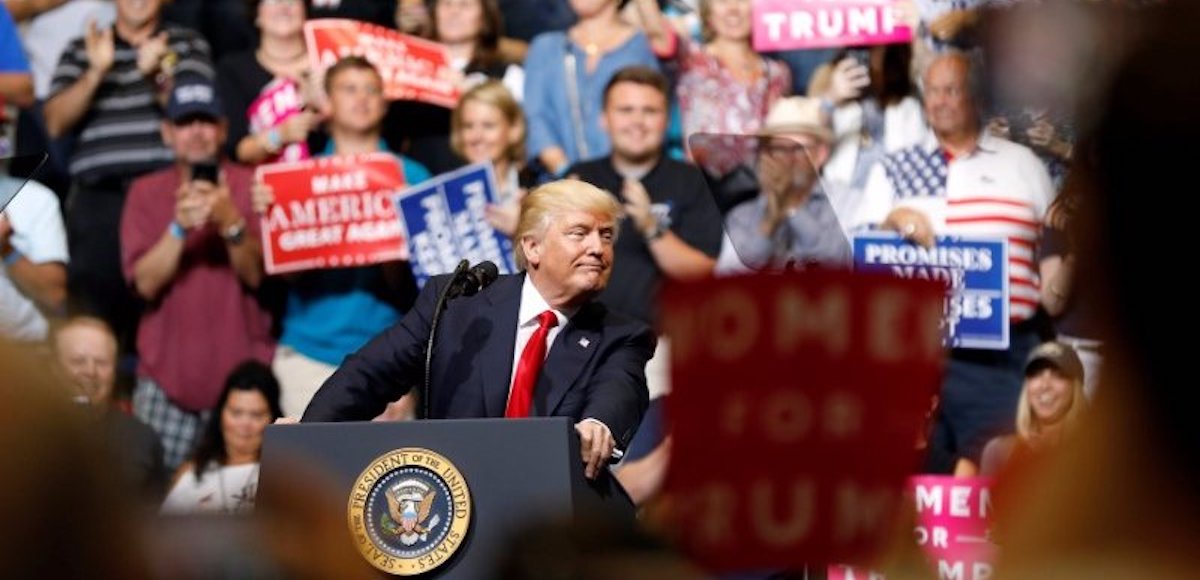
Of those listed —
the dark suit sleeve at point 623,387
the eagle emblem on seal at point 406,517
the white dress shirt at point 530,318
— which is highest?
the white dress shirt at point 530,318

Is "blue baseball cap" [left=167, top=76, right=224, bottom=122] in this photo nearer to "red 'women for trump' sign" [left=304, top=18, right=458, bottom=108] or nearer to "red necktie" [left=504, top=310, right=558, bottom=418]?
"red 'women for trump' sign" [left=304, top=18, right=458, bottom=108]

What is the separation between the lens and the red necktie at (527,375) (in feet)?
13.7

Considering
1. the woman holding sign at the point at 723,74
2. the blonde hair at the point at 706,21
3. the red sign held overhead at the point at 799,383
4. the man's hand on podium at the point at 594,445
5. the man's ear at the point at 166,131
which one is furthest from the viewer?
the man's ear at the point at 166,131

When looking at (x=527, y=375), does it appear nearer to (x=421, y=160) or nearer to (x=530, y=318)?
(x=530, y=318)

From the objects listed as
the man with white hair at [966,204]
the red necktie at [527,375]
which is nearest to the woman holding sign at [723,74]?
the man with white hair at [966,204]

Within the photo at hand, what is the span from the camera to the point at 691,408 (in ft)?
12.0

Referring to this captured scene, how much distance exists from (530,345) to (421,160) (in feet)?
10.7

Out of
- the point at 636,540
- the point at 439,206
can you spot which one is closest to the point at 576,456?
the point at 636,540

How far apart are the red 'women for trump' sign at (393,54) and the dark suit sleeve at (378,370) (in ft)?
10.3

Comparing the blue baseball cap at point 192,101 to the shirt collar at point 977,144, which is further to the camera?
the blue baseball cap at point 192,101

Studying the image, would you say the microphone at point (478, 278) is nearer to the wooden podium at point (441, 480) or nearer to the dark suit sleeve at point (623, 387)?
the dark suit sleeve at point (623, 387)

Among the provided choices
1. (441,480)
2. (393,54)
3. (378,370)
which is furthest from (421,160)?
(441,480)

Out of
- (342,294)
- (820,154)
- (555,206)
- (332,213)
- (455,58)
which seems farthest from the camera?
(455,58)

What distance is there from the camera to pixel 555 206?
436cm
